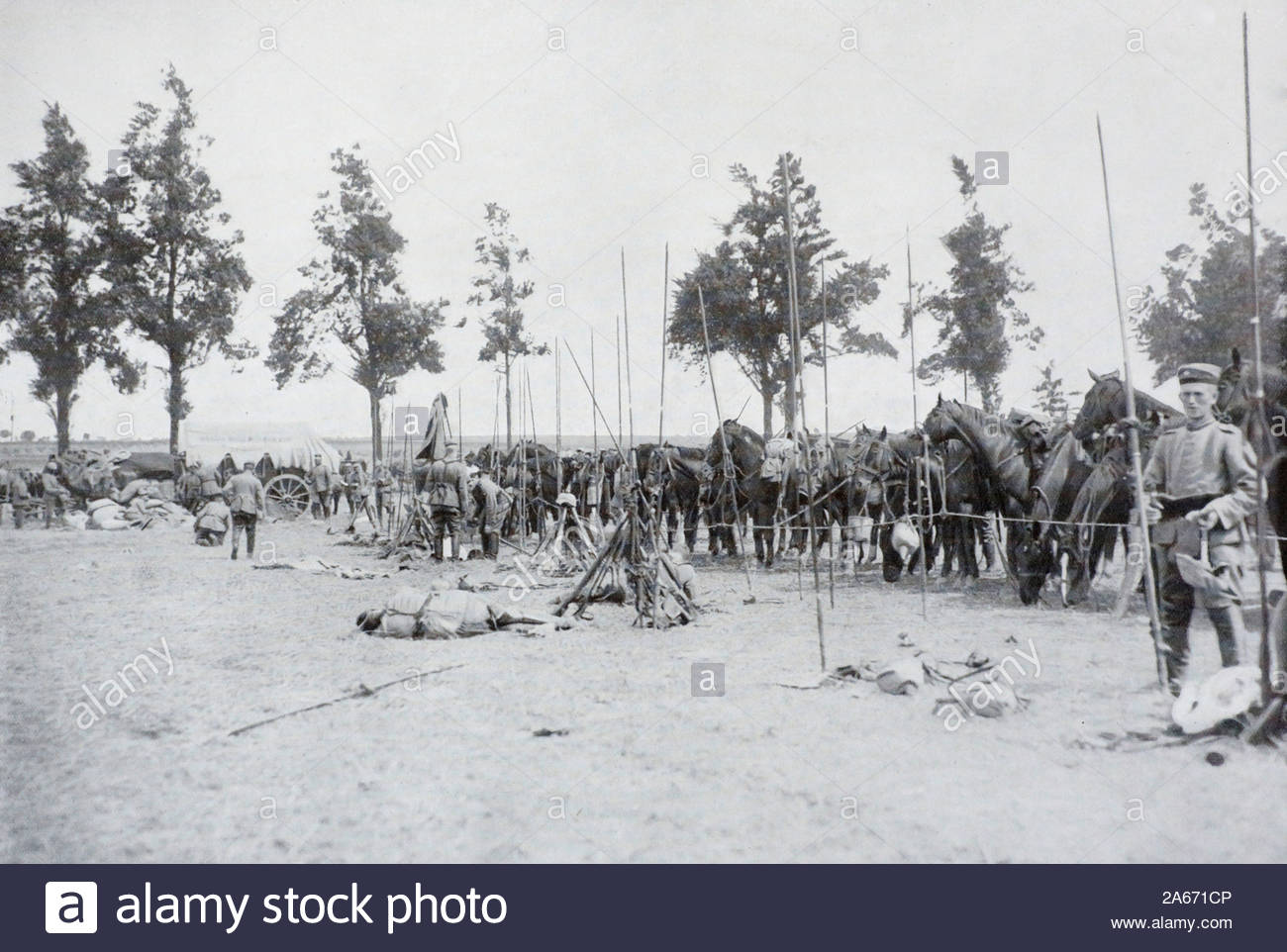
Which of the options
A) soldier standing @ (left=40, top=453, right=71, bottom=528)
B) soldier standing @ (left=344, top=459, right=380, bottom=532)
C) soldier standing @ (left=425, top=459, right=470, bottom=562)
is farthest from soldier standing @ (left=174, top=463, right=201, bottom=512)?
soldier standing @ (left=425, top=459, right=470, bottom=562)

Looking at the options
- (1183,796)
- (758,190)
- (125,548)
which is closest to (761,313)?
(758,190)

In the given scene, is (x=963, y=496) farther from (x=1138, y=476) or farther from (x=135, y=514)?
(x=135, y=514)

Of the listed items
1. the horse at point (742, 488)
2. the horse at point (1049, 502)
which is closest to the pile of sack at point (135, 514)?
the horse at point (742, 488)

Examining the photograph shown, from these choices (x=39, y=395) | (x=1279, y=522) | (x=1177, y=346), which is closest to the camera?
(x=1279, y=522)

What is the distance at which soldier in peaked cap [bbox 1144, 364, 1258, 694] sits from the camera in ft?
15.4

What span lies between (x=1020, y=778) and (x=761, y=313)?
20.3m

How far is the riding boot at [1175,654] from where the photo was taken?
5.12 meters

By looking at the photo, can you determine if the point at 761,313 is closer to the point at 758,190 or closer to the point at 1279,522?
the point at 758,190

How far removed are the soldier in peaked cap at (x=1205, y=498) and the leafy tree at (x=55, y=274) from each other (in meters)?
7.58

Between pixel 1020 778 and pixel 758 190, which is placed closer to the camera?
pixel 1020 778

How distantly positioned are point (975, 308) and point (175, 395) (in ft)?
71.1

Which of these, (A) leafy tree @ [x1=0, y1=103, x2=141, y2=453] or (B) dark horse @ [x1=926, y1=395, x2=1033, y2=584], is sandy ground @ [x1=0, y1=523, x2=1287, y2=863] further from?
(A) leafy tree @ [x1=0, y1=103, x2=141, y2=453]

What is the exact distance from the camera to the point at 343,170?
76.2 feet
